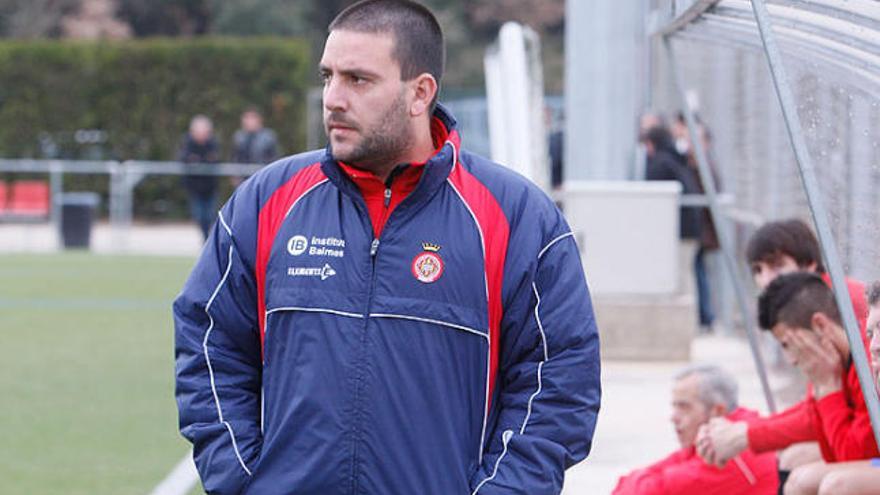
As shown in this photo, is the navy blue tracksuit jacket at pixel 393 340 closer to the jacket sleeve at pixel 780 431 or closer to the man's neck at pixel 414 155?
the man's neck at pixel 414 155

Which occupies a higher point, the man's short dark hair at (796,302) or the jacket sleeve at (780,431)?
the man's short dark hair at (796,302)

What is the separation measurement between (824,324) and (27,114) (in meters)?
30.3

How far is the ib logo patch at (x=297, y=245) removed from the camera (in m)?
3.79

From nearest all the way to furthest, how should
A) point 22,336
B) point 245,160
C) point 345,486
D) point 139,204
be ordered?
point 345,486 → point 22,336 → point 245,160 → point 139,204

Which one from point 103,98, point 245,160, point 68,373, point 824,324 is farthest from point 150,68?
point 824,324

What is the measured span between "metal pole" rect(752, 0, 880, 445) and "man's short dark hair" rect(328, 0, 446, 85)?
27.2 inches

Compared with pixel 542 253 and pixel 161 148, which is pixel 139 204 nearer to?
pixel 161 148

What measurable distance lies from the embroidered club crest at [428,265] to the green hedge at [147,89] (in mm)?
30610

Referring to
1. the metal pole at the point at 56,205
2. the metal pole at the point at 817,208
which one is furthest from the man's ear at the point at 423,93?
the metal pole at the point at 56,205

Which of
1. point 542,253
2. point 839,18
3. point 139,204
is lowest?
point 139,204

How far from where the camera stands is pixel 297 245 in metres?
3.80

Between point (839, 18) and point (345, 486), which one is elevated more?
point (839, 18)

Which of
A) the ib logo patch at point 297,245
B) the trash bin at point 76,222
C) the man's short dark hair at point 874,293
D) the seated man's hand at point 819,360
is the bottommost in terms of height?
the trash bin at point 76,222

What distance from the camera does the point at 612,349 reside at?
11906 mm
